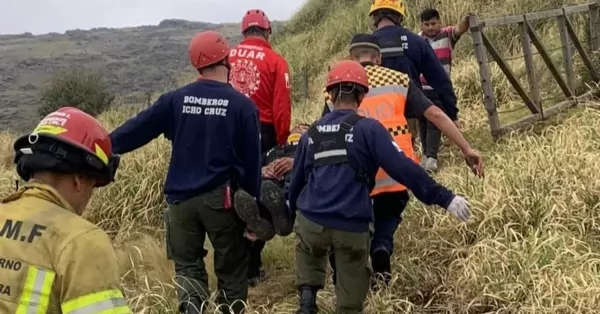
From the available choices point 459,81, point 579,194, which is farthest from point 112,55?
point 579,194

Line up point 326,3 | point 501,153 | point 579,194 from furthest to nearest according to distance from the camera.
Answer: point 326,3, point 501,153, point 579,194

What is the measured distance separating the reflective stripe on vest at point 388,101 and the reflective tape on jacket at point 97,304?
9.09 feet

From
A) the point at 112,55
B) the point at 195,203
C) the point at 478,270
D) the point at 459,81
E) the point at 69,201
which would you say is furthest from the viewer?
the point at 112,55

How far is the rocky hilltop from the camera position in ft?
77.2

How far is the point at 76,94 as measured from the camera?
1681 centimetres

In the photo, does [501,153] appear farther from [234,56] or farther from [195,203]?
[195,203]

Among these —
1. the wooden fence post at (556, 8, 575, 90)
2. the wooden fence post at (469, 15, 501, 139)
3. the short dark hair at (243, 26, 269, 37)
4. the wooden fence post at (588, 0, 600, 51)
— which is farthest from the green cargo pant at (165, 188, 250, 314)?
the wooden fence post at (588, 0, 600, 51)

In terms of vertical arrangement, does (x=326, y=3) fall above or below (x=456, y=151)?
above

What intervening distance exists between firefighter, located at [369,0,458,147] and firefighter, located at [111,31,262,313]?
78.8 inches

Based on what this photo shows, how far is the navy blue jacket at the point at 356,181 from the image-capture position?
404 cm

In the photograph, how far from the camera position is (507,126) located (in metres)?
7.81

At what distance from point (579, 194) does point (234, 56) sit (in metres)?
2.59

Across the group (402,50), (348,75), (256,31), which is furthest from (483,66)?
(348,75)

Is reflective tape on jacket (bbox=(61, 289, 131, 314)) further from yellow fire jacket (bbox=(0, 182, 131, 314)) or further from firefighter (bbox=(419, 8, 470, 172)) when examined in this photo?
firefighter (bbox=(419, 8, 470, 172))
